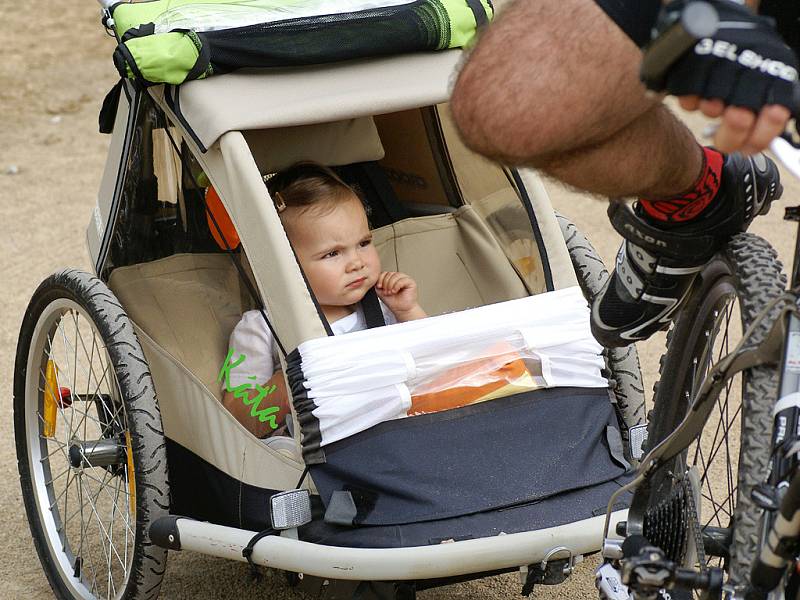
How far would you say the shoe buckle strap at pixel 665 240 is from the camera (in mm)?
1753

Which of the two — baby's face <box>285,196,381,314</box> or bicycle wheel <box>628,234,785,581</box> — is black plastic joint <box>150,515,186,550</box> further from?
bicycle wheel <box>628,234,785,581</box>

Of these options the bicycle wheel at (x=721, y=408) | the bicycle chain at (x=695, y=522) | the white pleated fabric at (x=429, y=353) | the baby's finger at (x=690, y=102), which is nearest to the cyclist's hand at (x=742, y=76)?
the baby's finger at (x=690, y=102)

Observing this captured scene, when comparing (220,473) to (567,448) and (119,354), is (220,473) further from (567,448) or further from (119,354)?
(567,448)

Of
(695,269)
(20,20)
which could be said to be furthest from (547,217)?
(20,20)

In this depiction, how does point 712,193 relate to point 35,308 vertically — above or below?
above

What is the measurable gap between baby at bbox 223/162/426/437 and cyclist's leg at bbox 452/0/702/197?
3.79 feet

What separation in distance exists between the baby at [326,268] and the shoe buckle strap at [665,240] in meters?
1.07

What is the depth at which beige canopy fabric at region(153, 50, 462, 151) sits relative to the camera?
2.44m

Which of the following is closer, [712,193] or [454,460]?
[712,193]

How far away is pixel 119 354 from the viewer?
8.16 feet

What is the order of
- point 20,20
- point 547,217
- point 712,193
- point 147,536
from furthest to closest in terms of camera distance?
point 20,20
point 547,217
point 147,536
point 712,193

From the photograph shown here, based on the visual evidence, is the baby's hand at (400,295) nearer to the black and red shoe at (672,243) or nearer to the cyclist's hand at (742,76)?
the black and red shoe at (672,243)

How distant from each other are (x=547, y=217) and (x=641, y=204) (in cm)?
88

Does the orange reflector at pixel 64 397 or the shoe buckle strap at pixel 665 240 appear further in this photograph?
the orange reflector at pixel 64 397
